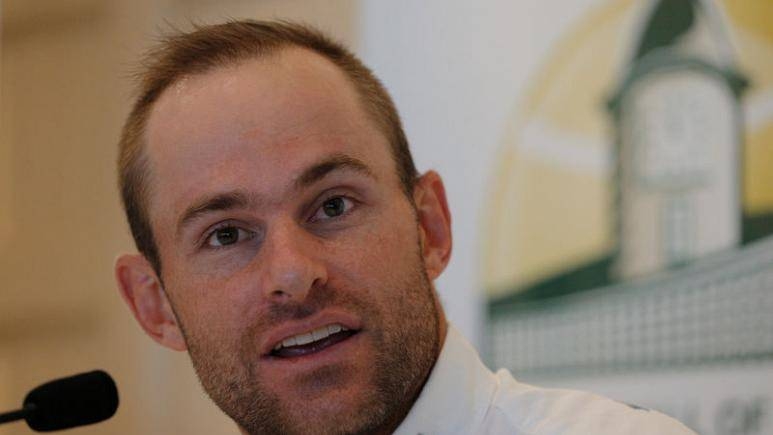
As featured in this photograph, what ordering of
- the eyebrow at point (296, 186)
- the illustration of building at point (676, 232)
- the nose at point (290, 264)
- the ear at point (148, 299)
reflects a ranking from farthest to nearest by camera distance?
the illustration of building at point (676, 232) → the ear at point (148, 299) → the eyebrow at point (296, 186) → the nose at point (290, 264)

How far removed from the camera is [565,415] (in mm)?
1957

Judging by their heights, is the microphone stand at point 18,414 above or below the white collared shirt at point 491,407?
above

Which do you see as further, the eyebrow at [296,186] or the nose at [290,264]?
the eyebrow at [296,186]

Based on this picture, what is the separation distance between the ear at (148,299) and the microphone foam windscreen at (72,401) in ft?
0.48

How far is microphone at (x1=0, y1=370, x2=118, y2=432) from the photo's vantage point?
A: 7.00 feet

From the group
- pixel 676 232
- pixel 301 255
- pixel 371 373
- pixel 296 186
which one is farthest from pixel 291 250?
pixel 676 232

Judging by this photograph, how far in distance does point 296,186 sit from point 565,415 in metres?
0.56

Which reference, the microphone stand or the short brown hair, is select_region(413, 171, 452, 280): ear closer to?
the short brown hair

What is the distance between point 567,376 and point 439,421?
1622 mm

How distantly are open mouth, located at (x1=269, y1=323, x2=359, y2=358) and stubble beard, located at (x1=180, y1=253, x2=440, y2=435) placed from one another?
35 millimetres

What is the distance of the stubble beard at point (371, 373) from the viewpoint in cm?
192

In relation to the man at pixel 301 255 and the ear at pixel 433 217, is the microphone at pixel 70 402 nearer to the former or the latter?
the man at pixel 301 255

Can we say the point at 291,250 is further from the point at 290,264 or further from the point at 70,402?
the point at 70,402

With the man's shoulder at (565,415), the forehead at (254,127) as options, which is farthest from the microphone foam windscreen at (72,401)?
the man's shoulder at (565,415)
